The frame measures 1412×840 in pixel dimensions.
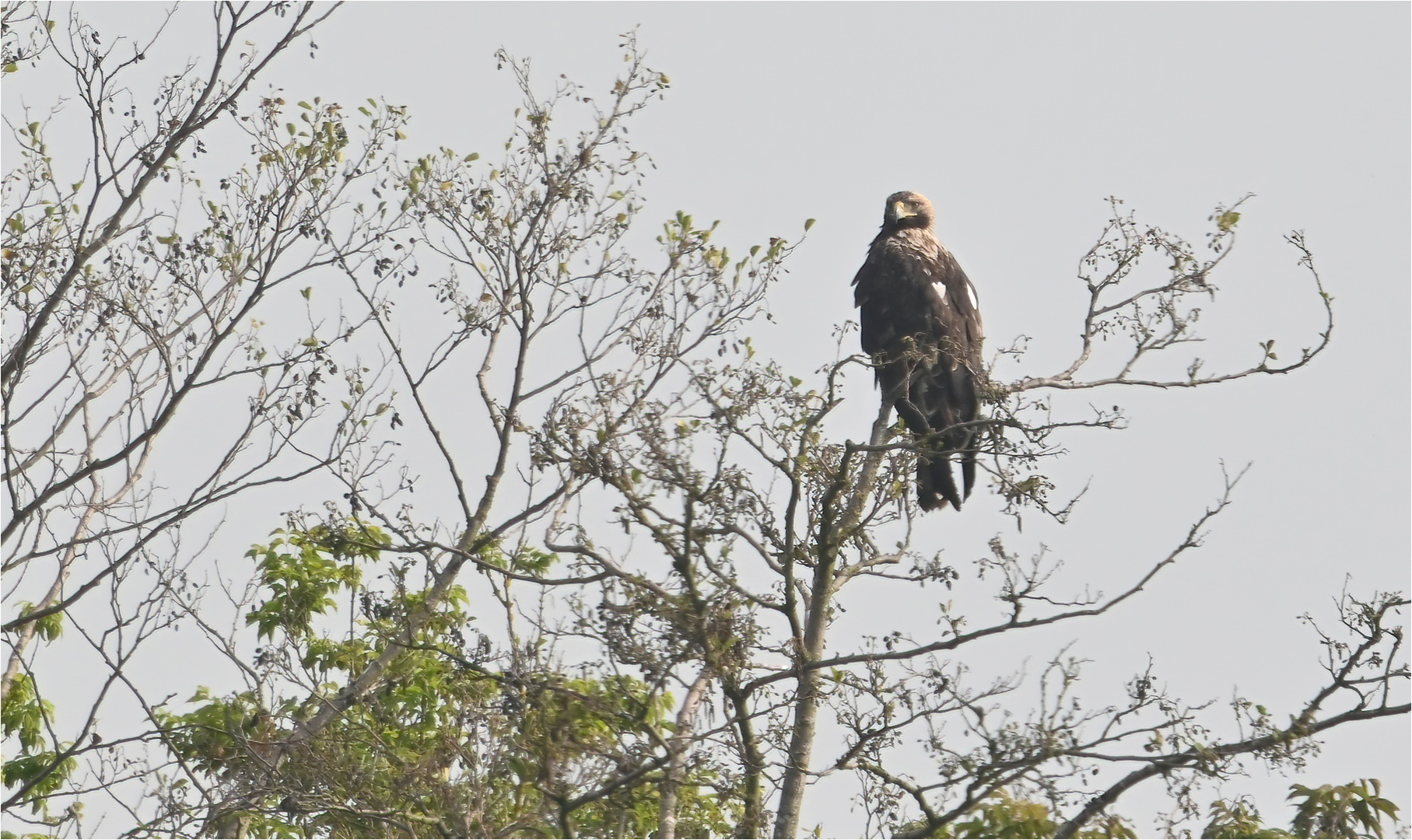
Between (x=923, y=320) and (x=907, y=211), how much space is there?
163cm

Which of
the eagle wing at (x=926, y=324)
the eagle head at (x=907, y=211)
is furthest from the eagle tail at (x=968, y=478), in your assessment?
the eagle head at (x=907, y=211)

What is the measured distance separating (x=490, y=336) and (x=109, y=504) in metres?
2.28

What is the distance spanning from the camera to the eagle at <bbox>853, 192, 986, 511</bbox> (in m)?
7.64

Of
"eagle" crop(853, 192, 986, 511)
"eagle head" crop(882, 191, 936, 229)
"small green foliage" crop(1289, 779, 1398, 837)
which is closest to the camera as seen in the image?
"small green foliage" crop(1289, 779, 1398, 837)

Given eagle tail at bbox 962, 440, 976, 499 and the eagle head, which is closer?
eagle tail at bbox 962, 440, 976, 499

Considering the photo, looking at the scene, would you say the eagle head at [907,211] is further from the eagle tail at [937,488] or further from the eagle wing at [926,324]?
the eagle tail at [937,488]

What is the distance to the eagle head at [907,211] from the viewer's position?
32.6 ft

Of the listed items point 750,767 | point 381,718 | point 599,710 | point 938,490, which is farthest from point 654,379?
point 599,710

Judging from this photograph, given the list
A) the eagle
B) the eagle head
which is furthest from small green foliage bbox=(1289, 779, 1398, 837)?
the eagle head

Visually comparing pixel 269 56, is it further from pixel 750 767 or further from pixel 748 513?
pixel 750 767

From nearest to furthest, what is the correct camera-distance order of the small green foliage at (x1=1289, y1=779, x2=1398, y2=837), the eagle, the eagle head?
the small green foliage at (x1=1289, y1=779, x2=1398, y2=837) → the eagle → the eagle head

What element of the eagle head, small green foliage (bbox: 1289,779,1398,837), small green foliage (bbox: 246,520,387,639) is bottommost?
small green foliage (bbox: 1289,779,1398,837)

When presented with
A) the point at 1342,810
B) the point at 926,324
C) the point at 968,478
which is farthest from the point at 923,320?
the point at 1342,810

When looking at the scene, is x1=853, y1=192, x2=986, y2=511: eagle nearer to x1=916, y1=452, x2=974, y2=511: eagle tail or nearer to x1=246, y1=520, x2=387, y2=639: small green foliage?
x1=916, y1=452, x2=974, y2=511: eagle tail
